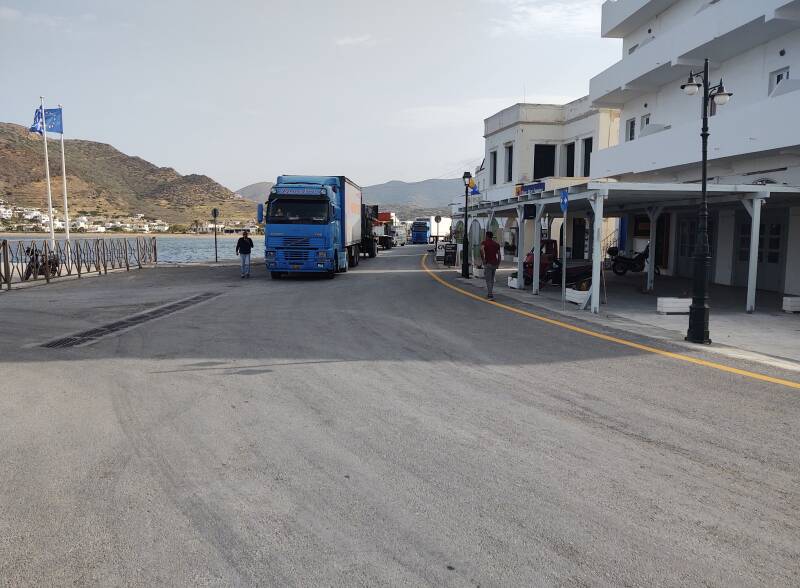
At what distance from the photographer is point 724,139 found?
1895 cm

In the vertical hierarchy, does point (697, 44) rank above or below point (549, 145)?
above

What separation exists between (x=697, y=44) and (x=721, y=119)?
129 inches

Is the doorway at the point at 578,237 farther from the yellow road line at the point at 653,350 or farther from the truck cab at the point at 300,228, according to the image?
→ the yellow road line at the point at 653,350

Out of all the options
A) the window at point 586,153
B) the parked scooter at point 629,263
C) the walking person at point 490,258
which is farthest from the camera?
the window at point 586,153

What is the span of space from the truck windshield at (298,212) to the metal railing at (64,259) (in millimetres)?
8291

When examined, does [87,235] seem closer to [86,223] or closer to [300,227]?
[86,223]

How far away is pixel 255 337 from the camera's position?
10.5m

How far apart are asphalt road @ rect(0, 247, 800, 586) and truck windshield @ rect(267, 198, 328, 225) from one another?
14144mm

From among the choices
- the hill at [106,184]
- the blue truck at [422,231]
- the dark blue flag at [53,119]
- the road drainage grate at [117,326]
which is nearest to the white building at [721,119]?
the road drainage grate at [117,326]

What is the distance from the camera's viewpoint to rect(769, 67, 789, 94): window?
1833 centimetres

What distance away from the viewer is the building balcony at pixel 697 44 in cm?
1758

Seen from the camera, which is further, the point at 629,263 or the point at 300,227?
the point at 629,263

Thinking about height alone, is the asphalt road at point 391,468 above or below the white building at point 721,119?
below

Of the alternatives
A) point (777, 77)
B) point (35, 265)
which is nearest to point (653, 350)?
point (777, 77)
